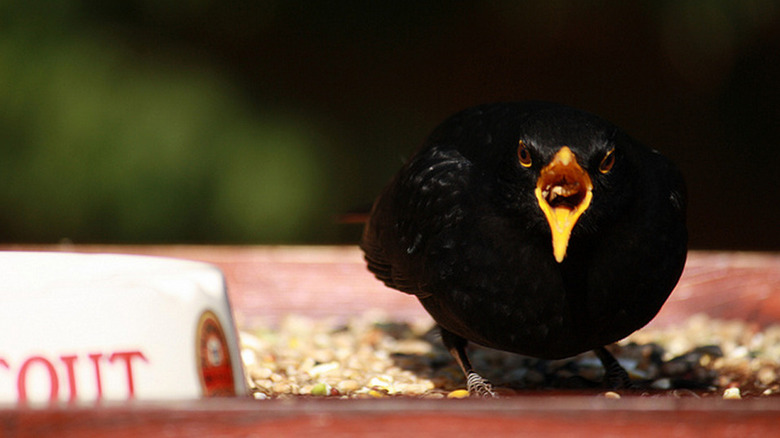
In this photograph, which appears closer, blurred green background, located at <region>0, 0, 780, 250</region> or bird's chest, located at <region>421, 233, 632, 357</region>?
bird's chest, located at <region>421, 233, 632, 357</region>

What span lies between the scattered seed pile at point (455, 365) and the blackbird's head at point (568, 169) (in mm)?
445

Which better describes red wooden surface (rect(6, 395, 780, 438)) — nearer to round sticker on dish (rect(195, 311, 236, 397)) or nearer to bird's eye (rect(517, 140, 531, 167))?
round sticker on dish (rect(195, 311, 236, 397))

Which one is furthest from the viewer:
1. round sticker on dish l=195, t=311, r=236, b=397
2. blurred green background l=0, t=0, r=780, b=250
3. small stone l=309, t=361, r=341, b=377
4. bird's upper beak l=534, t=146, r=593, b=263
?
blurred green background l=0, t=0, r=780, b=250

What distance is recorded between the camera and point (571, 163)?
65.9 inches

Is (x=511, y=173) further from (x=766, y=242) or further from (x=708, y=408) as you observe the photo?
(x=766, y=242)

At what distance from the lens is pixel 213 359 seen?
1.39 metres

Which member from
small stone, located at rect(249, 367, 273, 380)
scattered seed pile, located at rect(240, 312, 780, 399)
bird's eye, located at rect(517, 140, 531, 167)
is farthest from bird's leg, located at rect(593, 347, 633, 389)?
small stone, located at rect(249, 367, 273, 380)

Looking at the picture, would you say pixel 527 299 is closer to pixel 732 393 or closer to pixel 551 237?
pixel 551 237

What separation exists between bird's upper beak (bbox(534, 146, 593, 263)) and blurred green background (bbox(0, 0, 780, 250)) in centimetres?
251

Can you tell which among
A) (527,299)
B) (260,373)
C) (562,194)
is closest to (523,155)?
(562,194)

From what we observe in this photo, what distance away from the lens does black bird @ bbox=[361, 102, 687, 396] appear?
1.74 meters

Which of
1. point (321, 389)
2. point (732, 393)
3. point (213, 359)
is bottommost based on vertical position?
point (732, 393)

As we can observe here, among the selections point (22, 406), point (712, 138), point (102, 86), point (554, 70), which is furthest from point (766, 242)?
point (22, 406)

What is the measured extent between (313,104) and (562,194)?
324 centimetres
